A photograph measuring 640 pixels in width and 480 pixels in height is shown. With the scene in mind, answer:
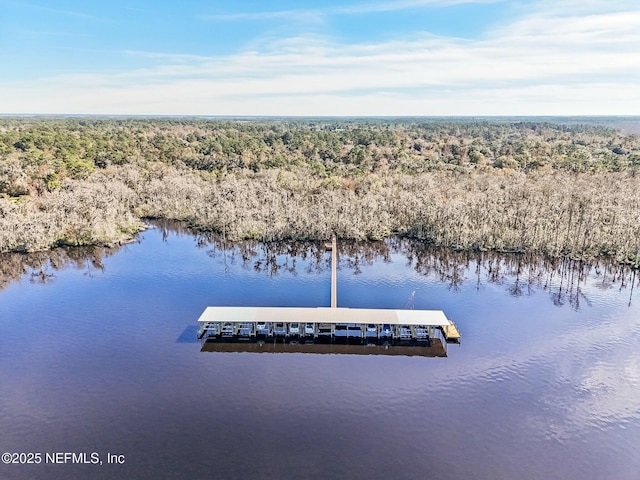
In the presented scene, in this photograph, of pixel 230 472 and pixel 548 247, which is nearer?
pixel 230 472

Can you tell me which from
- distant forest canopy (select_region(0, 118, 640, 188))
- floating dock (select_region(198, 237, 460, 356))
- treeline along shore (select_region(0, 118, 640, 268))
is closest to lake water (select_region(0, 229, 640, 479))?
floating dock (select_region(198, 237, 460, 356))

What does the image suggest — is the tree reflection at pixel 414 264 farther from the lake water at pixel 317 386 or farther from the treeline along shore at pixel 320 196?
the treeline along shore at pixel 320 196

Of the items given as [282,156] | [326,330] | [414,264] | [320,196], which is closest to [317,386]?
[326,330]

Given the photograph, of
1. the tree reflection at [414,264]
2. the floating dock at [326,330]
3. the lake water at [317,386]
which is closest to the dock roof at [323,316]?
the floating dock at [326,330]

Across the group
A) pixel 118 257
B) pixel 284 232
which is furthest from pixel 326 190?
pixel 118 257

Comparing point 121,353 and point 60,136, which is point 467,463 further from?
point 60,136
